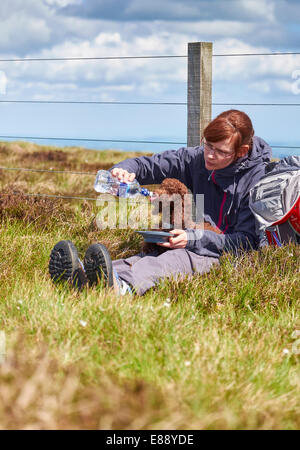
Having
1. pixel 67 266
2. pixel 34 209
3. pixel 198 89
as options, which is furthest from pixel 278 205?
pixel 34 209

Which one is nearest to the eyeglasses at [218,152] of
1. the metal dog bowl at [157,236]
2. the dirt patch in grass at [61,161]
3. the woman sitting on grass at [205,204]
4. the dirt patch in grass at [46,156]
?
the woman sitting on grass at [205,204]

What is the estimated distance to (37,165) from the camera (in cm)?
1416

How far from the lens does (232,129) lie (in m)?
3.82

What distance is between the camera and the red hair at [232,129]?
3.80 meters

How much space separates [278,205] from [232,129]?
2.18 ft

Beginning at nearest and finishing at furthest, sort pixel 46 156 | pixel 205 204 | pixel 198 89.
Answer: pixel 205 204, pixel 198 89, pixel 46 156

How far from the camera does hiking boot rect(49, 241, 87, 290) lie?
129 inches

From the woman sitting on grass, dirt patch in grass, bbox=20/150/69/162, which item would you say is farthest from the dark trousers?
dirt patch in grass, bbox=20/150/69/162

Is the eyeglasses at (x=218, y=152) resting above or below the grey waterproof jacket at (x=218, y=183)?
above

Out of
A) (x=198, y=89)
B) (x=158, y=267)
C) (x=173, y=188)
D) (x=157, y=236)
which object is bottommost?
(x=158, y=267)

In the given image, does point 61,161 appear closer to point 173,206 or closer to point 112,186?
point 112,186

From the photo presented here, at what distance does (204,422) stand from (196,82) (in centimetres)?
423

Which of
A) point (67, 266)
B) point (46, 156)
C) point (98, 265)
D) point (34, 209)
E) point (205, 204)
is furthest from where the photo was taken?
point (46, 156)

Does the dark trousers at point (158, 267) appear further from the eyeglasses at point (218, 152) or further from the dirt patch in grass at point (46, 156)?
the dirt patch in grass at point (46, 156)
